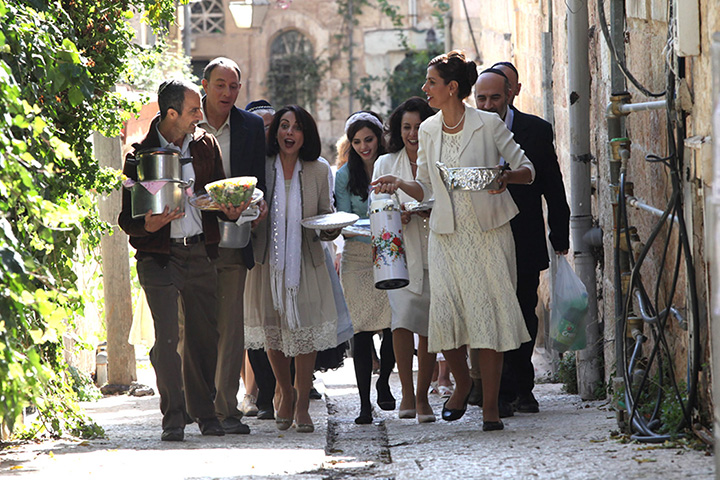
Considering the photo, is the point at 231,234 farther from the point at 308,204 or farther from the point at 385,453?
the point at 385,453

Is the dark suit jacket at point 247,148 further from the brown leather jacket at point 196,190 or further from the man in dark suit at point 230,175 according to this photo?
the brown leather jacket at point 196,190

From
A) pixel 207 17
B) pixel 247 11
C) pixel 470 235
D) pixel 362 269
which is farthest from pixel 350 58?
pixel 470 235

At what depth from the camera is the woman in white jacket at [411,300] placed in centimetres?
590

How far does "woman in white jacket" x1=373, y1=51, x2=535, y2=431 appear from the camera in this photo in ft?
17.0

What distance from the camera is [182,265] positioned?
538cm

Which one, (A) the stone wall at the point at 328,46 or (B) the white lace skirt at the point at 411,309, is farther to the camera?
(A) the stone wall at the point at 328,46

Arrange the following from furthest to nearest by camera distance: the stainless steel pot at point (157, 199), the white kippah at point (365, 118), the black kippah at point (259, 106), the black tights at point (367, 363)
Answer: the black kippah at point (259, 106) < the white kippah at point (365, 118) < the black tights at point (367, 363) < the stainless steel pot at point (157, 199)

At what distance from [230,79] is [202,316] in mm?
1275

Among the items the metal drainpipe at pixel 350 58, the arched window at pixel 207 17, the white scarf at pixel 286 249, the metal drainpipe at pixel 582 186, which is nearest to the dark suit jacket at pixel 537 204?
the metal drainpipe at pixel 582 186

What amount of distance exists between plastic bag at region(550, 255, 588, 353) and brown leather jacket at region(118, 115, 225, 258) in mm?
1825

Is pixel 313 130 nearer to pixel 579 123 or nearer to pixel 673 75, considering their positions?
pixel 579 123

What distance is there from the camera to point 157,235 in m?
5.24

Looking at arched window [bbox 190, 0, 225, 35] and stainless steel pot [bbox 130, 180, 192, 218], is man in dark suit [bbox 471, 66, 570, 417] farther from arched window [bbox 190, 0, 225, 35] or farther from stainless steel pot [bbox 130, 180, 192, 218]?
arched window [bbox 190, 0, 225, 35]

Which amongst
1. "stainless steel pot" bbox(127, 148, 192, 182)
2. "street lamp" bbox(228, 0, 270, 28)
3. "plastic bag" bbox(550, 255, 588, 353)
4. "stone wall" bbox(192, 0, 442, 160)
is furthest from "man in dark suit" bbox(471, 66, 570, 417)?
"stone wall" bbox(192, 0, 442, 160)
